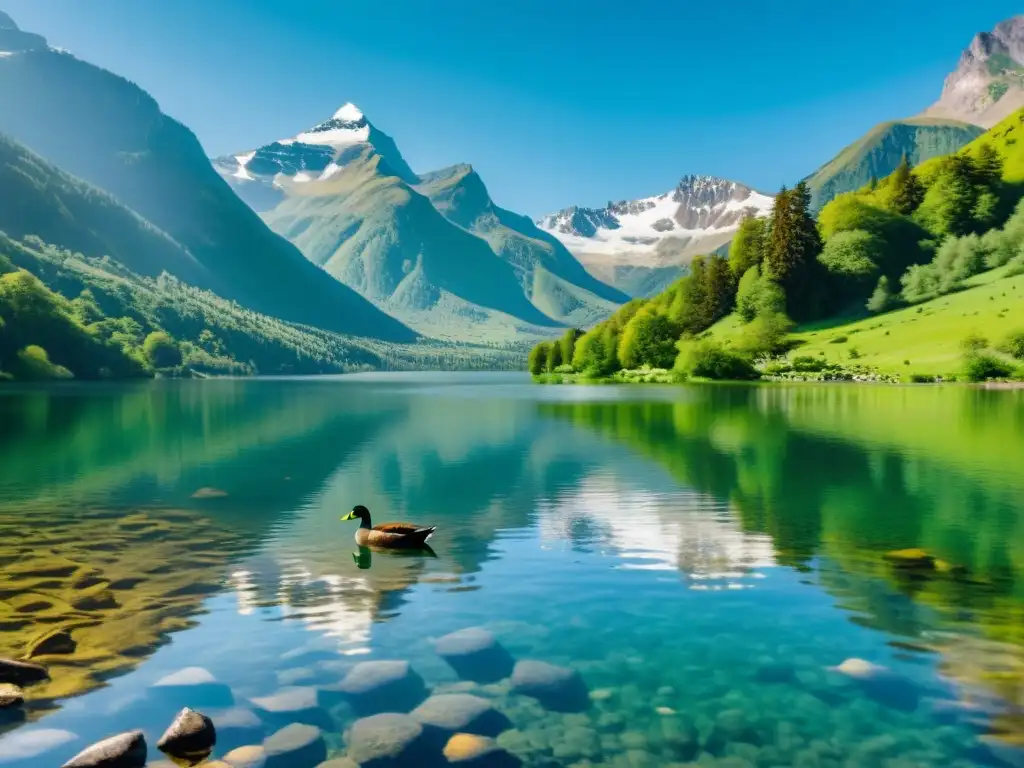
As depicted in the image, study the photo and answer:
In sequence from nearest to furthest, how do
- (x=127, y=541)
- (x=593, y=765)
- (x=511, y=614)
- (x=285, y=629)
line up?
(x=593, y=765)
(x=285, y=629)
(x=511, y=614)
(x=127, y=541)

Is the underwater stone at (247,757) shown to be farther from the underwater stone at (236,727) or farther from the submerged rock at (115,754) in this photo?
the submerged rock at (115,754)

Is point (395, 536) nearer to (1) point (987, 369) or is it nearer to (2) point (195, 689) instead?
(2) point (195, 689)

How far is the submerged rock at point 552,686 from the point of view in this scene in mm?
15859

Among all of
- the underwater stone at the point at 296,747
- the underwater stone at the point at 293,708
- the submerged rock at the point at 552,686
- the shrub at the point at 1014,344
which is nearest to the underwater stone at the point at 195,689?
the underwater stone at the point at 293,708

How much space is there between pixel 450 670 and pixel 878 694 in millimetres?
9112

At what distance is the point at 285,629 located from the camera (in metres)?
20.3

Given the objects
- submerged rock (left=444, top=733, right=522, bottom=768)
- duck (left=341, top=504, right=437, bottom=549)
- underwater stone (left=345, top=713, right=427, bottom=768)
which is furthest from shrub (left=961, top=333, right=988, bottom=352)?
underwater stone (left=345, top=713, right=427, bottom=768)

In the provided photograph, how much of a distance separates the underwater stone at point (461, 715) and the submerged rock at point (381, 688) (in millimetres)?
443

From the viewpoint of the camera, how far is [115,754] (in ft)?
42.9

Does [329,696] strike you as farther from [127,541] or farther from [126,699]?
[127,541]

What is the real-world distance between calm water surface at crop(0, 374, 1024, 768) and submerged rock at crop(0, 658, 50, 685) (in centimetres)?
68

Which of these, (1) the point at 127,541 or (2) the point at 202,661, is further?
(1) the point at 127,541

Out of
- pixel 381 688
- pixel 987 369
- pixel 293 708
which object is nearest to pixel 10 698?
pixel 293 708

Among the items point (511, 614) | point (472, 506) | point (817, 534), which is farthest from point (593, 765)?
point (472, 506)
